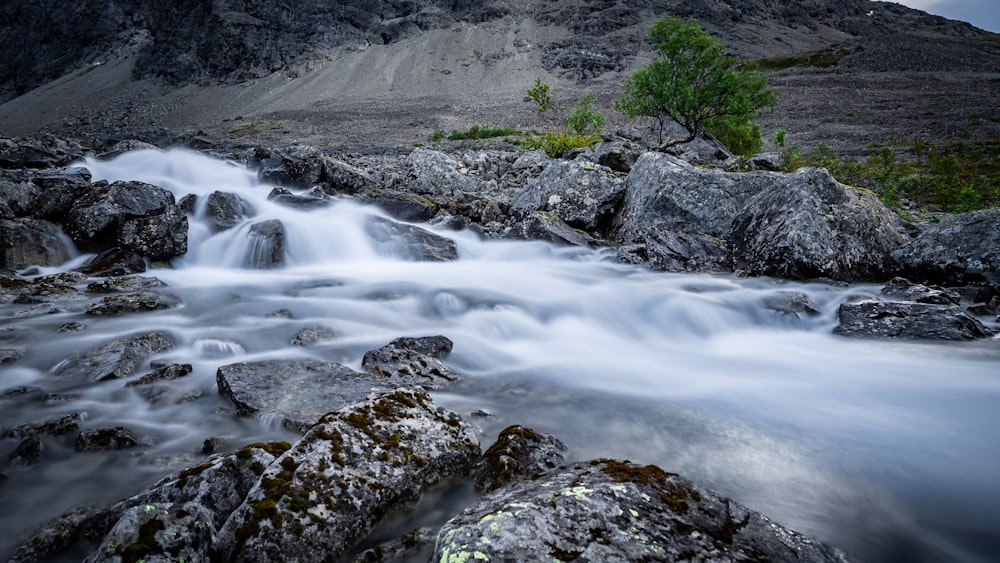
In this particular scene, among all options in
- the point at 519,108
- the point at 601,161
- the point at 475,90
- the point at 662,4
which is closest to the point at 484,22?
the point at 475,90

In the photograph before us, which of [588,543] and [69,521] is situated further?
[69,521]

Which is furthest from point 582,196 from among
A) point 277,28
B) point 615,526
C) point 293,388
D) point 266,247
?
point 277,28

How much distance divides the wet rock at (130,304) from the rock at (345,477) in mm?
6159

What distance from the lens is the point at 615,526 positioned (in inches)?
81.6

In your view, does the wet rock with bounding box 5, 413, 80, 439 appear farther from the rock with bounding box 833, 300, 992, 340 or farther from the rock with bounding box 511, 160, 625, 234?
the rock with bounding box 511, 160, 625, 234

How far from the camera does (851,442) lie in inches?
160

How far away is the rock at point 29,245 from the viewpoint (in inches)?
367

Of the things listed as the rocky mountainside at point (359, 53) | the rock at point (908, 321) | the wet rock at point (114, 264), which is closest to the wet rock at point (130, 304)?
the wet rock at point (114, 264)

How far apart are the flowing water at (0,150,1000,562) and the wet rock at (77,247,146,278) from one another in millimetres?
633

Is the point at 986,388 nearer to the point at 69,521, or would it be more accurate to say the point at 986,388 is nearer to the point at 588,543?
the point at 588,543

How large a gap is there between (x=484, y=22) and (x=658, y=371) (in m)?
101

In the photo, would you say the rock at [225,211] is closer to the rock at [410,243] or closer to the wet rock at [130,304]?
the rock at [410,243]

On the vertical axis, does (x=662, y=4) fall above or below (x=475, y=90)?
above

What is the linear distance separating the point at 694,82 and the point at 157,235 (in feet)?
62.5
